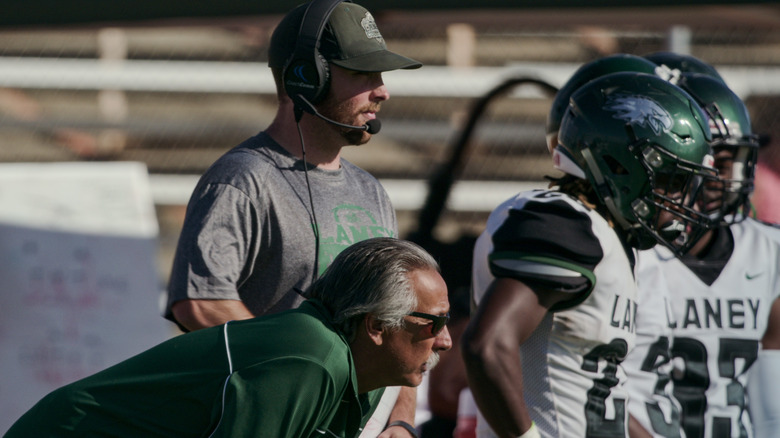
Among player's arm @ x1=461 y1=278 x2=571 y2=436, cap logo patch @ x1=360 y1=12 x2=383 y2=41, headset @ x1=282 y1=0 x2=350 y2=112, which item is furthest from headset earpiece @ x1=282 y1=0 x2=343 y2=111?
player's arm @ x1=461 y1=278 x2=571 y2=436

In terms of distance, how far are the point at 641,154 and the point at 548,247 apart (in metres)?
0.46

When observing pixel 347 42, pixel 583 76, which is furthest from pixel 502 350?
pixel 583 76

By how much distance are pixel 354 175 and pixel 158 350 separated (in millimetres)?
886

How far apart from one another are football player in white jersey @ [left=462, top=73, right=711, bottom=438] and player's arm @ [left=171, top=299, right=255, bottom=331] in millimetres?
524

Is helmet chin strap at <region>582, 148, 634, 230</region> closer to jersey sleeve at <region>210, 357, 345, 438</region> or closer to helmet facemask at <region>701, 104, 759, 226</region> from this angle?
helmet facemask at <region>701, 104, 759, 226</region>

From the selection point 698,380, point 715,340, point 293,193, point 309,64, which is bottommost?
point 698,380

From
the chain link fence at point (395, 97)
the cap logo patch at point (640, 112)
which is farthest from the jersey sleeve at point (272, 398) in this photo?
the chain link fence at point (395, 97)

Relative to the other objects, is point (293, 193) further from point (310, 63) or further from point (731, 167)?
point (731, 167)

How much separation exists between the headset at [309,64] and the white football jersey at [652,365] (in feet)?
3.13

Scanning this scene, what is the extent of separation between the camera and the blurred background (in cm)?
545

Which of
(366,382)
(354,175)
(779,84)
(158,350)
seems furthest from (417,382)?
(779,84)

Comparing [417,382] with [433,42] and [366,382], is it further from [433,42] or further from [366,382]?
[433,42]

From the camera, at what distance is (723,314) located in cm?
301

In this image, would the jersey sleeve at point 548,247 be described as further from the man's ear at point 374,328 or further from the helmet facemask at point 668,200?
the man's ear at point 374,328
